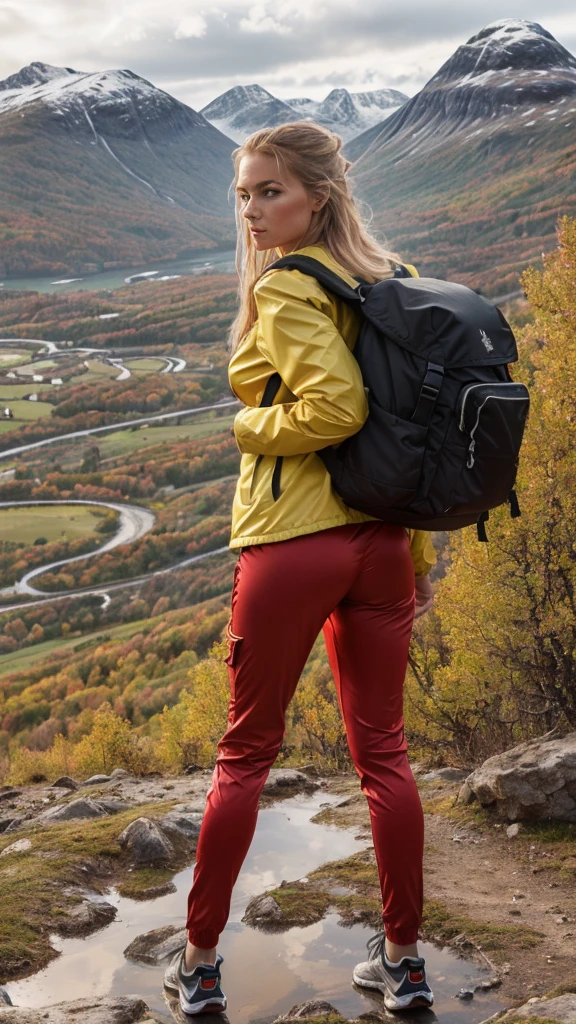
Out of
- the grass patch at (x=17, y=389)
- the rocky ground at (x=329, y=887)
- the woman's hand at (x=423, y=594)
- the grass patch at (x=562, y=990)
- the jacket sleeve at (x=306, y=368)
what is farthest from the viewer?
the grass patch at (x=17, y=389)

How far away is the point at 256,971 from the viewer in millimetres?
2838

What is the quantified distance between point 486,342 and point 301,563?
0.70 meters

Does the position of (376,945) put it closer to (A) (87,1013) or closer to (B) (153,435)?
(A) (87,1013)

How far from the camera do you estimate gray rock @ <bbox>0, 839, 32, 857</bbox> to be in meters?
4.07

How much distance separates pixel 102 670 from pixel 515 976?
56546mm

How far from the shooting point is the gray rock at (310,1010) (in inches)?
98.4

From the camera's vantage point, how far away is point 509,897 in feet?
11.3

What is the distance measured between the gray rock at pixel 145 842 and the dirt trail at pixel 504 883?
95 cm

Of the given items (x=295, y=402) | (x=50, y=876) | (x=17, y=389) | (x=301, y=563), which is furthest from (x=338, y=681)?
(x=17, y=389)

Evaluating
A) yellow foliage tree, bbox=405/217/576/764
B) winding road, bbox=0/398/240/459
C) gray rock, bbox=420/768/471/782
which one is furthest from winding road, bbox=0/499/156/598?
gray rock, bbox=420/768/471/782

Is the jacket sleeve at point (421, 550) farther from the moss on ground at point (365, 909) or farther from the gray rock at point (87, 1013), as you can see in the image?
the gray rock at point (87, 1013)

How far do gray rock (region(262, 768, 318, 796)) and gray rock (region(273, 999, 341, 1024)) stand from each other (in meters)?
2.52

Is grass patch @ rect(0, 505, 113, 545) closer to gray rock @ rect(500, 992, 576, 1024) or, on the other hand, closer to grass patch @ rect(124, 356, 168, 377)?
grass patch @ rect(124, 356, 168, 377)

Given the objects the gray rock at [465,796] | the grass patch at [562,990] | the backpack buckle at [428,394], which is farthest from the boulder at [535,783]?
the backpack buckle at [428,394]
